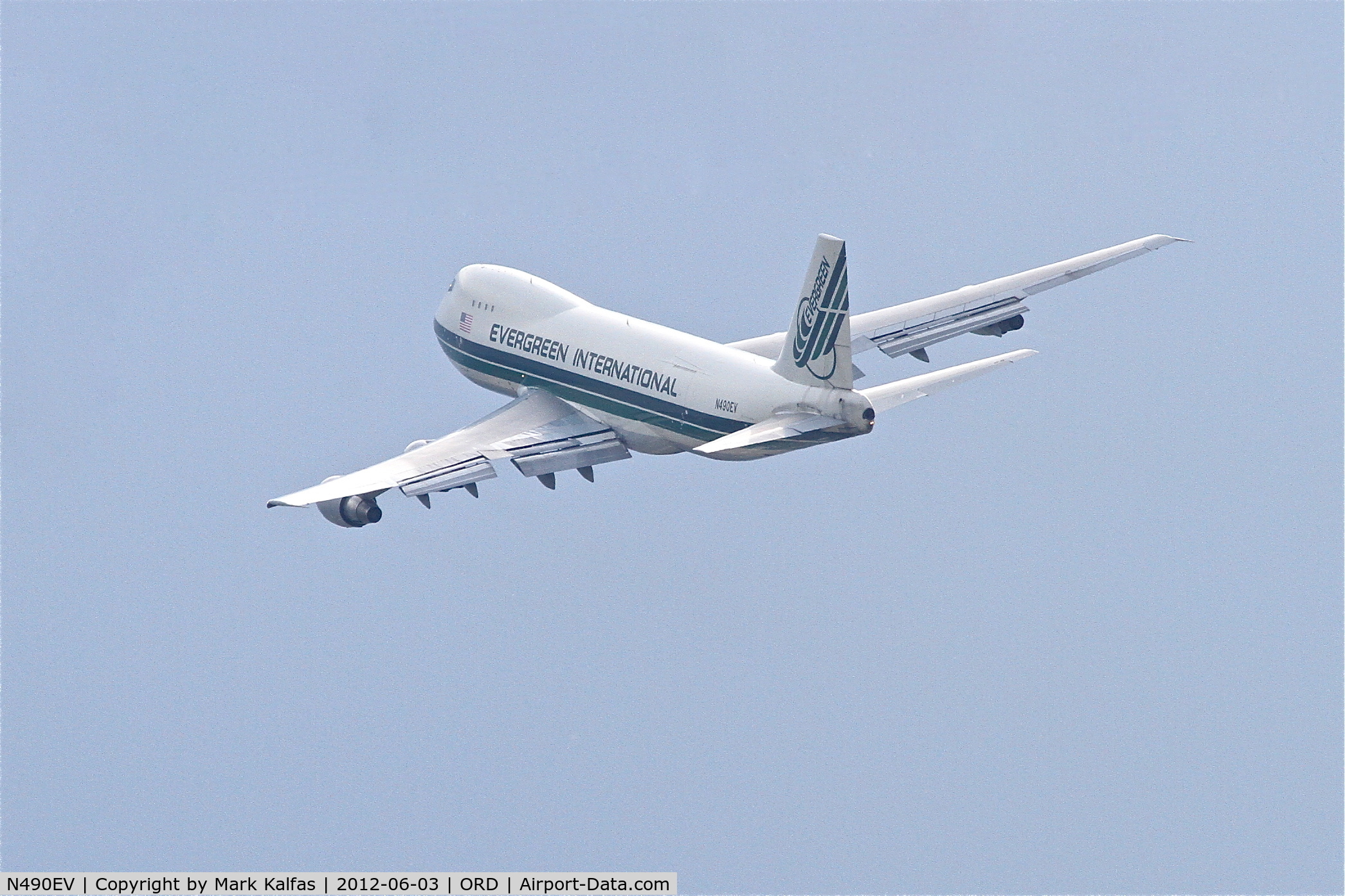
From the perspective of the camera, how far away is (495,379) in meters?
90.2

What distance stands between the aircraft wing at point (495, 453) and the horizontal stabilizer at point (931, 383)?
35.9 feet

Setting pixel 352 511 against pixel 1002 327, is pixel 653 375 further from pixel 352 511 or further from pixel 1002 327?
pixel 1002 327

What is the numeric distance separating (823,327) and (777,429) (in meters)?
3.75

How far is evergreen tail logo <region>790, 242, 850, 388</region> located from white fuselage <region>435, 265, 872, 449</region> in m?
0.93

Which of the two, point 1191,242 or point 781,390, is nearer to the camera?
point 781,390

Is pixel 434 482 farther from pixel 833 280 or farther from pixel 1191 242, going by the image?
pixel 1191 242

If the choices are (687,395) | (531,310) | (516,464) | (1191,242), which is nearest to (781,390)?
(687,395)

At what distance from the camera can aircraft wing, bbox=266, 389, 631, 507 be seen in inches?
3014

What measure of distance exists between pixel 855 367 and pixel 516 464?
45.8ft

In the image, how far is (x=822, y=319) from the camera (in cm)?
7594

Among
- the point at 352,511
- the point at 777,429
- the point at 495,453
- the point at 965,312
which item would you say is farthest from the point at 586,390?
the point at 965,312

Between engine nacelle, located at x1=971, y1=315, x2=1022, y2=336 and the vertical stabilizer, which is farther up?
engine nacelle, located at x1=971, y1=315, x2=1022, y2=336

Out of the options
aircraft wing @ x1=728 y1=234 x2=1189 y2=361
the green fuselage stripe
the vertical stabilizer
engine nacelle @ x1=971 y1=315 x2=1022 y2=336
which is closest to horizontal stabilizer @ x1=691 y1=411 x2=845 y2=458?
the vertical stabilizer

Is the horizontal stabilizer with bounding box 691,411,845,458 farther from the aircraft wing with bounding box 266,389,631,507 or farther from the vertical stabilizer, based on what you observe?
the aircraft wing with bounding box 266,389,631,507
